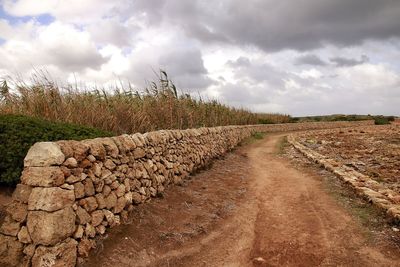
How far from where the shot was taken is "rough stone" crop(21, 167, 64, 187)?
478 centimetres

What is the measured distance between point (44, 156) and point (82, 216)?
101cm

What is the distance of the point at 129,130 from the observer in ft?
32.8

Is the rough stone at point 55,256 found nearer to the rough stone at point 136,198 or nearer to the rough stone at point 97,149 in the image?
the rough stone at point 97,149

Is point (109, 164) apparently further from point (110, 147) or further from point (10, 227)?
point (10, 227)

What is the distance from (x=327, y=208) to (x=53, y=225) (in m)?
5.83

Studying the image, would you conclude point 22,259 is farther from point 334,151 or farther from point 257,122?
point 257,122

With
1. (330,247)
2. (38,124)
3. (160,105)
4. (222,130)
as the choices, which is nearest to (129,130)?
(160,105)

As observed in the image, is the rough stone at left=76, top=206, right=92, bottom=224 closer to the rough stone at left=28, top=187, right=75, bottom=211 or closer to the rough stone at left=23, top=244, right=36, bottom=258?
the rough stone at left=28, top=187, right=75, bottom=211

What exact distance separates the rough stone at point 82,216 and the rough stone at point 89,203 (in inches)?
2.8

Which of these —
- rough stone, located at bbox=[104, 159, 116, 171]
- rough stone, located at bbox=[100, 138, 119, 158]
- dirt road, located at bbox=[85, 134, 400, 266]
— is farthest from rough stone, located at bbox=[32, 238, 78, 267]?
rough stone, located at bbox=[100, 138, 119, 158]

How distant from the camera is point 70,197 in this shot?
16.4 ft

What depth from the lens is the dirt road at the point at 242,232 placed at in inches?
224

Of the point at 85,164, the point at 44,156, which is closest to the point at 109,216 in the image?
the point at 85,164

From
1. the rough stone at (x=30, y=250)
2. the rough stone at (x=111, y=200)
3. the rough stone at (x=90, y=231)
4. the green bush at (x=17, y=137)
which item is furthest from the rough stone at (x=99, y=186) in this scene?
the rough stone at (x=30, y=250)
